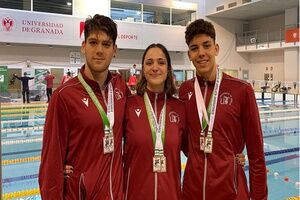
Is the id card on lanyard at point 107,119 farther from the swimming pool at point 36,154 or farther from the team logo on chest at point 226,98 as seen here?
the swimming pool at point 36,154

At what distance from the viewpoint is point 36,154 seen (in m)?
6.45

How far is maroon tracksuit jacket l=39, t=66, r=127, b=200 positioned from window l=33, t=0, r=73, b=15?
16.9m

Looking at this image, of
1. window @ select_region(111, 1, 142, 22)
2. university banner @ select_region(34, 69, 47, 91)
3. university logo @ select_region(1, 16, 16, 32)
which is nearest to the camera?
university logo @ select_region(1, 16, 16, 32)

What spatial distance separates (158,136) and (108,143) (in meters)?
0.33

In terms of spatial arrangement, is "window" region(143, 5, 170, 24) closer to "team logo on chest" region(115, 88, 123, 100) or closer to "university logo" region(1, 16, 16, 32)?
"university logo" region(1, 16, 16, 32)

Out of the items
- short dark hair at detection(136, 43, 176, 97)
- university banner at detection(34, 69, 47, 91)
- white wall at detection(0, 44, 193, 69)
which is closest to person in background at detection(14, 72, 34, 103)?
university banner at detection(34, 69, 47, 91)

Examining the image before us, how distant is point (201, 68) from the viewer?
2062 millimetres

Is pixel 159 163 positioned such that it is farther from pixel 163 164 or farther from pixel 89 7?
pixel 89 7

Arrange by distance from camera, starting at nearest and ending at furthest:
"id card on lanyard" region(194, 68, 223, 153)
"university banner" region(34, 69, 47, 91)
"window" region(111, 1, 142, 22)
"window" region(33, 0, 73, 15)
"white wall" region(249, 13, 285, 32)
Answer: "id card on lanyard" region(194, 68, 223, 153)
"university banner" region(34, 69, 47, 91)
"window" region(33, 0, 73, 15)
"window" region(111, 1, 142, 22)
"white wall" region(249, 13, 285, 32)

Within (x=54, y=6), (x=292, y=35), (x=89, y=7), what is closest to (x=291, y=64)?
(x=292, y=35)

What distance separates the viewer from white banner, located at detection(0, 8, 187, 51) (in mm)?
15680

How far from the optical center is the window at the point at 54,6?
17.0 metres

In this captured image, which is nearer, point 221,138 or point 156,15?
point 221,138

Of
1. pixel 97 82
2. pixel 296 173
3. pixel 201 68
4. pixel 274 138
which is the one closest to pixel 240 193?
pixel 201 68
